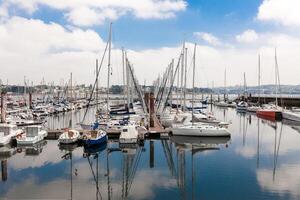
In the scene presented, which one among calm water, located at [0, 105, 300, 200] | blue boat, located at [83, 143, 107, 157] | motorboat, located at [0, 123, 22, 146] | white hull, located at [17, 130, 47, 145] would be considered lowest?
calm water, located at [0, 105, 300, 200]

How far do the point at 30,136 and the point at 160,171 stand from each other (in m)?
18.1

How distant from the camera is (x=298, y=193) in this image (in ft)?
70.6

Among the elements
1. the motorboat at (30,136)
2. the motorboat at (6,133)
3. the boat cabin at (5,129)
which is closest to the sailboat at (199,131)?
the motorboat at (30,136)

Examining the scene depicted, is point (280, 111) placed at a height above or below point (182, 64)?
below

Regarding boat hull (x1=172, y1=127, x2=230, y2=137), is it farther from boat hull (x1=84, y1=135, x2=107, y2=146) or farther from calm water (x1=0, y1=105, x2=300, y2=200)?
boat hull (x1=84, y1=135, x2=107, y2=146)

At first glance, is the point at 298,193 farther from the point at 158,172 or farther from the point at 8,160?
the point at 8,160

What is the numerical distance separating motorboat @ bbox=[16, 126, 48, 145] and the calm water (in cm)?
110

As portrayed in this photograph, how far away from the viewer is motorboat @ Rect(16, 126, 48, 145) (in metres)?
37.6

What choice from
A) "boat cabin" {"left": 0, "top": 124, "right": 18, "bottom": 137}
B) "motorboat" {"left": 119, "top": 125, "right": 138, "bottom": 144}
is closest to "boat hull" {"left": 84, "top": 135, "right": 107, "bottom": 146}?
"motorboat" {"left": 119, "top": 125, "right": 138, "bottom": 144}

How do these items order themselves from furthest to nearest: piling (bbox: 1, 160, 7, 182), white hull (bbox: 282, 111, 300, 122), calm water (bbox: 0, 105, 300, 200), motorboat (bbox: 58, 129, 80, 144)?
1. white hull (bbox: 282, 111, 300, 122)
2. motorboat (bbox: 58, 129, 80, 144)
3. piling (bbox: 1, 160, 7, 182)
4. calm water (bbox: 0, 105, 300, 200)

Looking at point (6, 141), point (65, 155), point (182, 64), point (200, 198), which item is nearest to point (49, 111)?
point (182, 64)

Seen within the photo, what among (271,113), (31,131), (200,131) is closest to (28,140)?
(31,131)

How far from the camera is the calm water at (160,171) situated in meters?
21.8

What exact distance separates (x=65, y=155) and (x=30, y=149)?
18.0 feet
